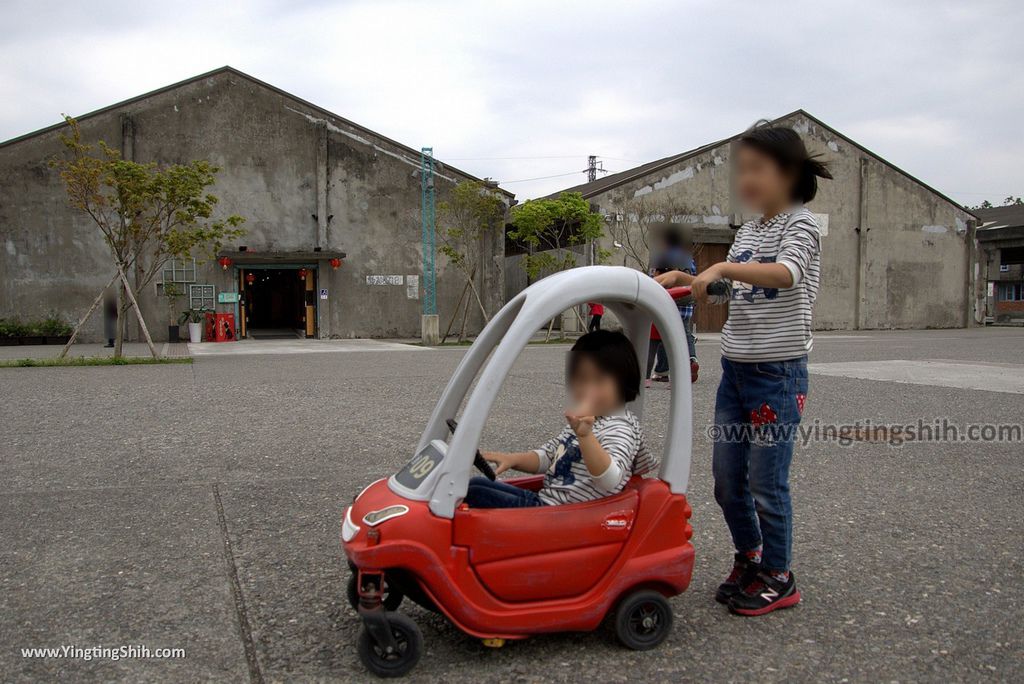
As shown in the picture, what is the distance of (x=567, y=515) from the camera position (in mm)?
2275

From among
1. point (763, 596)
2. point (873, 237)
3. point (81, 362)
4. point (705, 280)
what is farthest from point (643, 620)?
point (873, 237)

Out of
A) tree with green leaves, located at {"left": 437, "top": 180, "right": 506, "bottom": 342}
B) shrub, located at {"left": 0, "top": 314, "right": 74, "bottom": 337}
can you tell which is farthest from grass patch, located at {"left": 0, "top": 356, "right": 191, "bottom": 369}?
shrub, located at {"left": 0, "top": 314, "right": 74, "bottom": 337}

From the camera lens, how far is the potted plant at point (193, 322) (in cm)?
2111

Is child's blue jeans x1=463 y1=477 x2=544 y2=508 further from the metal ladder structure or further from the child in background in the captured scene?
the metal ladder structure

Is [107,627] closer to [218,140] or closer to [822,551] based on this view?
[822,551]

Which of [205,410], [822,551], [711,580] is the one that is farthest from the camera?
[205,410]

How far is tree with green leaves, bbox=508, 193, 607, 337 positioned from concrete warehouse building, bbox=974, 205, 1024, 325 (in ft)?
62.0

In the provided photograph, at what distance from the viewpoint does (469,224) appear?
2177 centimetres

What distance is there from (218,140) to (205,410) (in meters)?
17.7

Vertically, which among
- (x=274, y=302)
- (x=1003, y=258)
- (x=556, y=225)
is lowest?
(x=274, y=302)

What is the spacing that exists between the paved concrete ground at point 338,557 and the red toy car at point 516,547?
0.44 feet

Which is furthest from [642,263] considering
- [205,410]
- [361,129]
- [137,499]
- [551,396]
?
[137,499]

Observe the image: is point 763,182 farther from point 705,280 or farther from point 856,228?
point 856,228

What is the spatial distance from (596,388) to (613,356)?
0.11m
